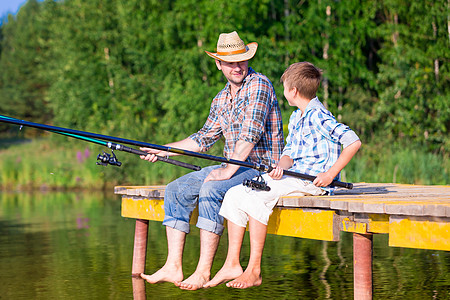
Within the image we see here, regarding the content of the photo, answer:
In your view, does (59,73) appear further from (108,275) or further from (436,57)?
(108,275)

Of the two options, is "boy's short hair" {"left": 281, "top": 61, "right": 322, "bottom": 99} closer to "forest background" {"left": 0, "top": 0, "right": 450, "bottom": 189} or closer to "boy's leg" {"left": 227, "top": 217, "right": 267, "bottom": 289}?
"boy's leg" {"left": 227, "top": 217, "right": 267, "bottom": 289}

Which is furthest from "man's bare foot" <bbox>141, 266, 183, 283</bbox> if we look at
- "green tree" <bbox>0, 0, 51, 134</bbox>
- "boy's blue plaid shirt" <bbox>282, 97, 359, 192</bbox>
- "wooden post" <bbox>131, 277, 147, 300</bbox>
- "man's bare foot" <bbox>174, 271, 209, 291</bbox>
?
"green tree" <bbox>0, 0, 51, 134</bbox>

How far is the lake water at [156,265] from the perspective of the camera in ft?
21.9

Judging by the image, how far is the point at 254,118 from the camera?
5602mm

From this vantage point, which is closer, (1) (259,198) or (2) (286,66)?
(1) (259,198)

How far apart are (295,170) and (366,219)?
0.66 m

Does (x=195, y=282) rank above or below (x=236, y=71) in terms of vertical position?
below

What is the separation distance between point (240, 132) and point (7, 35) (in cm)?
5962

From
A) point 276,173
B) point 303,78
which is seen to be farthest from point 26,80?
point 276,173

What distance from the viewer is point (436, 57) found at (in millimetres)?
16703

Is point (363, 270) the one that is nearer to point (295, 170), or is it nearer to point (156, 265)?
point (295, 170)

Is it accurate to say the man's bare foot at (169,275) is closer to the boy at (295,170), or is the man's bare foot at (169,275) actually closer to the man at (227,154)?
the man at (227,154)

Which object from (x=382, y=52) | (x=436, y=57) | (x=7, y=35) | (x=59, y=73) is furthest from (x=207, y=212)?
(x=7, y=35)

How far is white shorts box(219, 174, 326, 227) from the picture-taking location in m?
5.25
